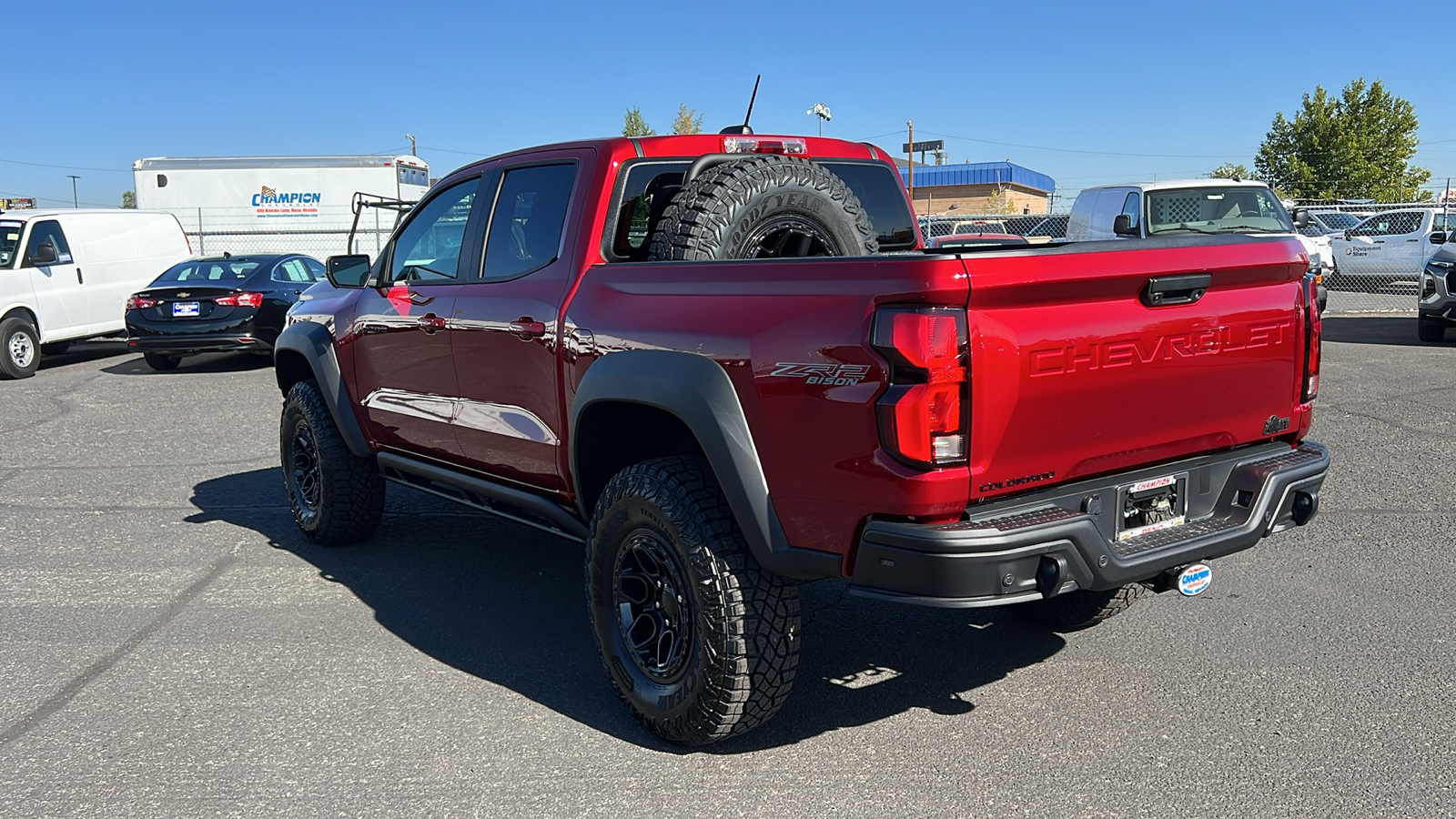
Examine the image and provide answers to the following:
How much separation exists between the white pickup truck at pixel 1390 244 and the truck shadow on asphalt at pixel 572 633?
20506 mm

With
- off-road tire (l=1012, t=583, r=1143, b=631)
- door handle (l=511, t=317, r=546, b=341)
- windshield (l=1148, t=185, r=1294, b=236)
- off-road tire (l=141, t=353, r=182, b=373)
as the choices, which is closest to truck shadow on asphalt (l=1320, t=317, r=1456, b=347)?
windshield (l=1148, t=185, r=1294, b=236)

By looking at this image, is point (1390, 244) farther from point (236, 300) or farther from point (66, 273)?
point (66, 273)

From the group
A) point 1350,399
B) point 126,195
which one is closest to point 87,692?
point 1350,399

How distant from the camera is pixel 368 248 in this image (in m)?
26.6

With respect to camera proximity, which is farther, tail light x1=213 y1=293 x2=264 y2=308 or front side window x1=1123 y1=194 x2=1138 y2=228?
tail light x1=213 y1=293 x2=264 y2=308

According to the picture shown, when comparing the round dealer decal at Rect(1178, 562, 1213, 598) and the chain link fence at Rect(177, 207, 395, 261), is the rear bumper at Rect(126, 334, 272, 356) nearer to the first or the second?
the chain link fence at Rect(177, 207, 395, 261)

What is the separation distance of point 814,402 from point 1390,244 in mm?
22734

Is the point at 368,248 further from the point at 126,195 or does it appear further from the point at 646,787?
the point at 126,195

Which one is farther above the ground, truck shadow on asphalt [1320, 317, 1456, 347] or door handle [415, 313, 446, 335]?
door handle [415, 313, 446, 335]

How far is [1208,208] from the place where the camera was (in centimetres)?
1307

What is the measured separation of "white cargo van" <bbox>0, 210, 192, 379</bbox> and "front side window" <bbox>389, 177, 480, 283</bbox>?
10758mm

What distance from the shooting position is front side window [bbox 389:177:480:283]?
4961 millimetres

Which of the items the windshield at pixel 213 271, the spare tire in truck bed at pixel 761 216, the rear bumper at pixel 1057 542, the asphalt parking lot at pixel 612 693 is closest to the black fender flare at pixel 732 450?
the rear bumper at pixel 1057 542

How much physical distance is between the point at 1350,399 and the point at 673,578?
839cm
